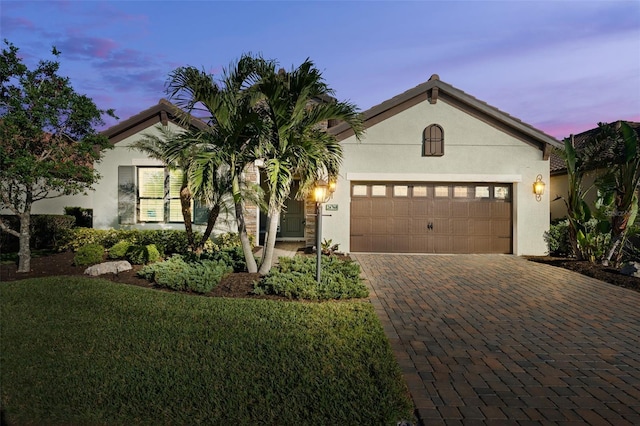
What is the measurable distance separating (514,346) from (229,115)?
6.20 meters

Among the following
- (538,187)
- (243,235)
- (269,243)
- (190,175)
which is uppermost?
(538,187)

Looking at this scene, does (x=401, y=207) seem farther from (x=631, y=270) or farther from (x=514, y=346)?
(x=514, y=346)

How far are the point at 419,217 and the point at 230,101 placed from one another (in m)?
7.57

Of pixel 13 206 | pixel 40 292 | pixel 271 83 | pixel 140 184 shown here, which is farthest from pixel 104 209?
pixel 271 83

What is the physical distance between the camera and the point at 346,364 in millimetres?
3707

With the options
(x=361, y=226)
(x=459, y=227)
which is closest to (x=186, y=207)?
(x=361, y=226)

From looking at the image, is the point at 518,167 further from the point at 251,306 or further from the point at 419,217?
the point at 251,306

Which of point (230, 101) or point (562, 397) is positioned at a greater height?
point (230, 101)

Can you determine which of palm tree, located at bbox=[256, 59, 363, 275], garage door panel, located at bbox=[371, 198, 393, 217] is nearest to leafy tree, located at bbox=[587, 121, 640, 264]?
garage door panel, located at bbox=[371, 198, 393, 217]

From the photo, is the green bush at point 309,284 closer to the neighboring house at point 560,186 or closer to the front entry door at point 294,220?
the front entry door at point 294,220

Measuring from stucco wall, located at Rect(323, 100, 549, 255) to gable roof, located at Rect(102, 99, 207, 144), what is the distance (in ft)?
17.3

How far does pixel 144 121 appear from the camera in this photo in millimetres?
11977

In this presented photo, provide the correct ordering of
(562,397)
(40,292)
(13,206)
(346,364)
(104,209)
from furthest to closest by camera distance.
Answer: (104,209)
(13,206)
(40,292)
(346,364)
(562,397)

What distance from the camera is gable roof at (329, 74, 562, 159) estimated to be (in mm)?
11898
